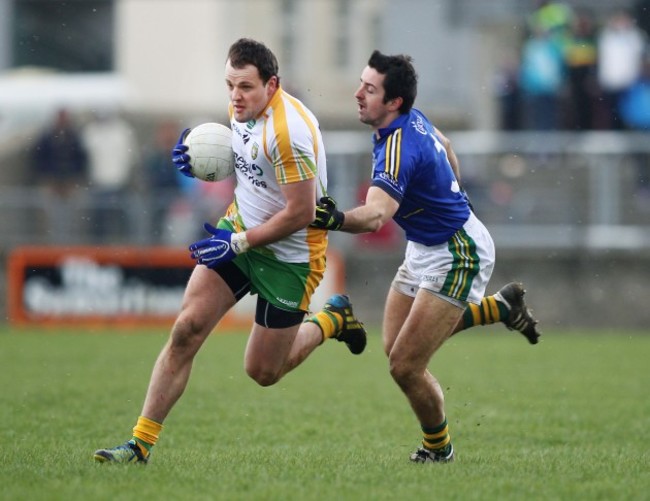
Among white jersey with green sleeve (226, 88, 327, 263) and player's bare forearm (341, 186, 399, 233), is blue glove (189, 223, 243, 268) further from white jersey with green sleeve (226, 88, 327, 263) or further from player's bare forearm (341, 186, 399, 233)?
player's bare forearm (341, 186, 399, 233)

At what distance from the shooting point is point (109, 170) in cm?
1930

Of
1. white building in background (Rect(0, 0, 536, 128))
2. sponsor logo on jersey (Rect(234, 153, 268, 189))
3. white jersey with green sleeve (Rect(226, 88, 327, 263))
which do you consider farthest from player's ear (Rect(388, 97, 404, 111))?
white building in background (Rect(0, 0, 536, 128))

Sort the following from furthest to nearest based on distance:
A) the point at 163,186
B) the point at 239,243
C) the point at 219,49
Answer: the point at 219,49 → the point at 163,186 → the point at 239,243

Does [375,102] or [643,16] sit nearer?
[375,102]

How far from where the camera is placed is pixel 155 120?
23375 mm

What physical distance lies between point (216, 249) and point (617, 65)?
11.8 metres

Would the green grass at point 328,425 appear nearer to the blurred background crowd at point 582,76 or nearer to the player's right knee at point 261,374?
the player's right knee at point 261,374

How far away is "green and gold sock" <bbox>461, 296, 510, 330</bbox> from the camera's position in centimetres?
878

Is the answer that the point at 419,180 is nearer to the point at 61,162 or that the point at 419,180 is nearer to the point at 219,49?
the point at 61,162

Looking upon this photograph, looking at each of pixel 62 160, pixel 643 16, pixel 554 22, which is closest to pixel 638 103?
pixel 554 22

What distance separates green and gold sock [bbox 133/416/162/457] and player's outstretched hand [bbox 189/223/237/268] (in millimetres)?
953

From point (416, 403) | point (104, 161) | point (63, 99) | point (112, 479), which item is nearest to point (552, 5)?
point (104, 161)

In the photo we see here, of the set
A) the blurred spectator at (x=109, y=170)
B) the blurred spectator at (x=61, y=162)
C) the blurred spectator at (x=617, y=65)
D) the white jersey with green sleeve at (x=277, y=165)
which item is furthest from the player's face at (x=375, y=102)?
the blurred spectator at (x=61, y=162)

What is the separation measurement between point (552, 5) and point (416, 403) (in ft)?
37.3
